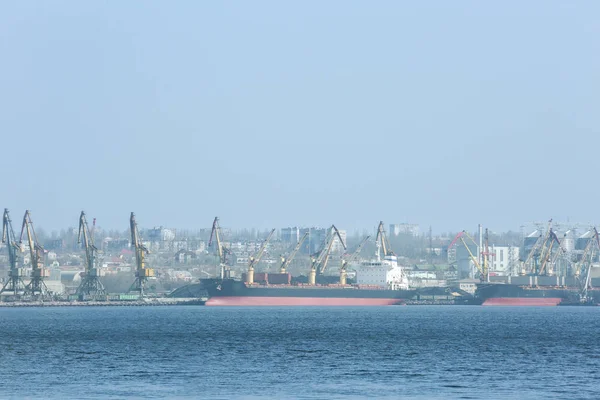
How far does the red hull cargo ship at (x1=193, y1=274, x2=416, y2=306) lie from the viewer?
14738cm

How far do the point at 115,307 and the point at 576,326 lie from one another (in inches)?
3057

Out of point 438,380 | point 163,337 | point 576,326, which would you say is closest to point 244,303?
point 576,326

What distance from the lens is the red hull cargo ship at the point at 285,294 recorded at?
484 feet

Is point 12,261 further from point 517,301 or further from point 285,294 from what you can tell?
point 517,301

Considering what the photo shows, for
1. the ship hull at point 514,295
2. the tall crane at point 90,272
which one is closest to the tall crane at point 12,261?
the tall crane at point 90,272

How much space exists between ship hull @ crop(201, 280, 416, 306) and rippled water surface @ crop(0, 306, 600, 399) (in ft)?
214

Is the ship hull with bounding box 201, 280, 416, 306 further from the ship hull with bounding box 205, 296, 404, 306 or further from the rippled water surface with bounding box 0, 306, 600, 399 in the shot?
the rippled water surface with bounding box 0, 306, 600, 399

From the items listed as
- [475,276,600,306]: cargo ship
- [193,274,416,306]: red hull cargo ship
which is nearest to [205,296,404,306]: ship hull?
[193,274,416,306]: red hull cargo ship

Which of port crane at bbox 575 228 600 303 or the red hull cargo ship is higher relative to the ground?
port crane at bbox 575 228 600 303

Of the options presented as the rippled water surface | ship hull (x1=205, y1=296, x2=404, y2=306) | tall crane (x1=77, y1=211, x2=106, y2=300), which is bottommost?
the rippled water surface

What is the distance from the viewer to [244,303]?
148 metres

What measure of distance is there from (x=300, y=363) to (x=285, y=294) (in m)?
98.1

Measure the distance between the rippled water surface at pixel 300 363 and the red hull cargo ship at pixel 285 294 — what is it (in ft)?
214

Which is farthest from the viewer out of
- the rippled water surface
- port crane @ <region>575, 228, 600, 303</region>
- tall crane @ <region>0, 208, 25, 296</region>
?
port crane @ <region>575, 228, 600, 303</region>
